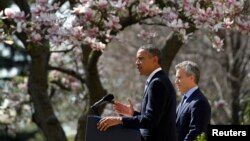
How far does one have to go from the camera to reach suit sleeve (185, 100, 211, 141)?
6297 mm

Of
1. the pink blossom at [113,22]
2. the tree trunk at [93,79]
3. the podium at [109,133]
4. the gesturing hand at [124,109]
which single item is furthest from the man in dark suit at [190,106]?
the tree trunk at [93,79]

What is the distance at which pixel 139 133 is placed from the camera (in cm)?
561

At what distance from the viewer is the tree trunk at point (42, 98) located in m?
10.4

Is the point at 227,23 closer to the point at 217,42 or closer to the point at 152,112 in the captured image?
the point at 217,42

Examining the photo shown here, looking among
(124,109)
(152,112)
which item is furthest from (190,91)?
(152,112)

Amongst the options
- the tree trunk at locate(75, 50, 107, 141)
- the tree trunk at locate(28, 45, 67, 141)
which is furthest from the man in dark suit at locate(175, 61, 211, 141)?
the tree trunk at locate(75, 50, 107, 141)

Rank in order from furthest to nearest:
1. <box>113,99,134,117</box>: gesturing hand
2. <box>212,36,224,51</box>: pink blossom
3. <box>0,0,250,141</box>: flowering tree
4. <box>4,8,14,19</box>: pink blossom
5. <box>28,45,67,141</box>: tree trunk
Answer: <box>28,45,67,141</box>: tree trunk → <box>212,36,224,51</box>: pink blossom → <box>0,0,250,141</box>: flowering tree → <box>4,8,14,19</box>: pink blossom → <box>113,99,134,117</box>: gesturing hand

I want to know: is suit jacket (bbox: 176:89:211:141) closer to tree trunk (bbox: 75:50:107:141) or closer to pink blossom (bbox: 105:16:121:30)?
pink blossom (bbox: 105:16:121:30)

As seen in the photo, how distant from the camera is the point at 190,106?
21.2 feet

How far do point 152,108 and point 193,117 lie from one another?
2.87 ft

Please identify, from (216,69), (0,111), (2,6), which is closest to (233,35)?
(216,69)

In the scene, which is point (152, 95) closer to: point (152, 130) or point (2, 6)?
point (152, 130)

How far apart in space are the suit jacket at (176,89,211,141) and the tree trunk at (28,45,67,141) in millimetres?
4064

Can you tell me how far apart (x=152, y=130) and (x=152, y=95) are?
0.28m
